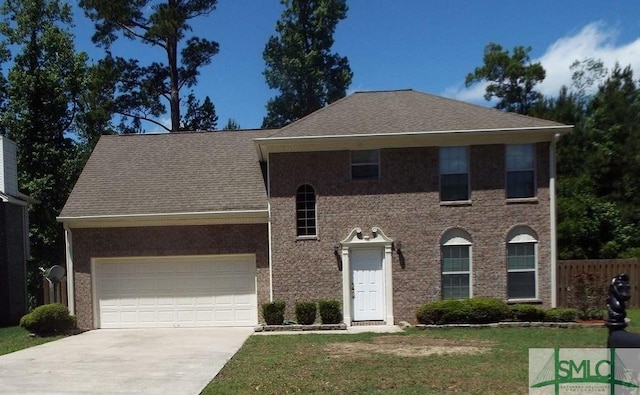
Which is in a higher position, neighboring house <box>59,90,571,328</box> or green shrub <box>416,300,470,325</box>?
neighboring house <box>59,90,571,328</box>

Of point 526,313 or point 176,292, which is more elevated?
point 176,292

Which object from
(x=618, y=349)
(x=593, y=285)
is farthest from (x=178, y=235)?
(x=618, y=349)

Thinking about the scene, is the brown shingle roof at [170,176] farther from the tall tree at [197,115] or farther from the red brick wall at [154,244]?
the tall tree at [197,115]

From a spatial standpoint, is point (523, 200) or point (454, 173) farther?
point (454, 173)

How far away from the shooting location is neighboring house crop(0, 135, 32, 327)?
20.4 metres

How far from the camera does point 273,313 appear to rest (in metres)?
15.5

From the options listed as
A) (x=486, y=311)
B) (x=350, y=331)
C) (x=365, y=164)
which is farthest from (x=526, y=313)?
(x=365, y=164)

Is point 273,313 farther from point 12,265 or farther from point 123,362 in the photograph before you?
point 12,265

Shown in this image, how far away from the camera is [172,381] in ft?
30.1

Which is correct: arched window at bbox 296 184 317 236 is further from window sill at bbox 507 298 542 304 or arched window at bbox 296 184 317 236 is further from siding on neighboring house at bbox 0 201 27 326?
siding on neighboring house at bbox 0 201 27 326

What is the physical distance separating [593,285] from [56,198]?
2576 centimetres

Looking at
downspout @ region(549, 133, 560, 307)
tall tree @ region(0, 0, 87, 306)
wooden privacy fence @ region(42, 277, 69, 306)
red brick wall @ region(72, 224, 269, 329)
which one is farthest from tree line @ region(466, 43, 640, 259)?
tall tree @ region(0, 0, 87, 306)

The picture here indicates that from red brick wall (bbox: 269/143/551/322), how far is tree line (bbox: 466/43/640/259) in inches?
365

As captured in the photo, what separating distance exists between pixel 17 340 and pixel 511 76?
34.0 m
